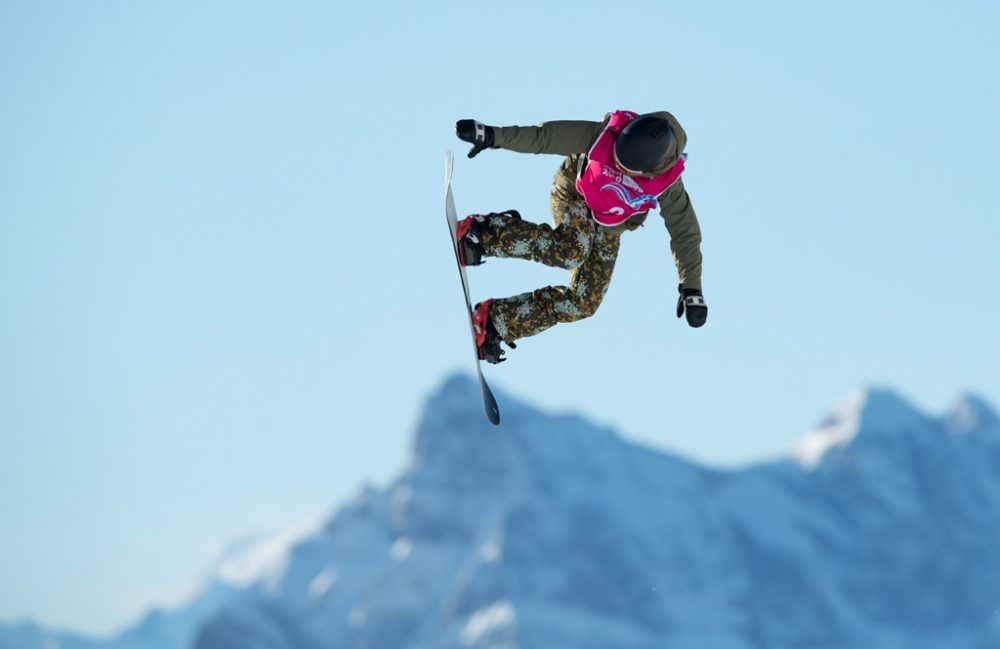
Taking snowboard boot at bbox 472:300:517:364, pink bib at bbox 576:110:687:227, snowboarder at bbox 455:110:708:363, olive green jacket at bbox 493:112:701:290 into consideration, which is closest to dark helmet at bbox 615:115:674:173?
snowboarder at bbox 455:110:708:363

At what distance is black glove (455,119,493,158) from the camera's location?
13.7 meters

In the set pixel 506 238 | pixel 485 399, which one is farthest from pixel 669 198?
pixel 485 399

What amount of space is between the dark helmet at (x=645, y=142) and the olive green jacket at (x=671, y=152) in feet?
0.74

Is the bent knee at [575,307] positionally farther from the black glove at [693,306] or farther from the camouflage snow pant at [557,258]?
the black glove at [693,306]

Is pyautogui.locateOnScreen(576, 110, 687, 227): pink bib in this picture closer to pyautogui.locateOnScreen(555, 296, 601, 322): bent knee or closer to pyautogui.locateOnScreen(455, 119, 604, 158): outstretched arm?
pyautogui.locateOnScreen(455, 119, 604, 158): outstretched arm

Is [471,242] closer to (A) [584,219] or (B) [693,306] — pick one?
(A) [584,219]

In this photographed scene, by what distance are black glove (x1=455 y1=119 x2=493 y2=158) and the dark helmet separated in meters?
1.31

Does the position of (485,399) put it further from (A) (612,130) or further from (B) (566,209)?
(A) (612,130)

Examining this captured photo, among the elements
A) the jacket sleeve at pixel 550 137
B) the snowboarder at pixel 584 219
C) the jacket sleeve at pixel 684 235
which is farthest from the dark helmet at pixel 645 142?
the jacket sleeve at pixel 684 235

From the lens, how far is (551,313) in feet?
49.8

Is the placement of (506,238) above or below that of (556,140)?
below

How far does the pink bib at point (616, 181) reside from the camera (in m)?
14.0

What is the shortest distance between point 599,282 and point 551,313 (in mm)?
623

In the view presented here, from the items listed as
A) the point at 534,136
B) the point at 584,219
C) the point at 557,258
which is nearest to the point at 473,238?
the point at 557,258
